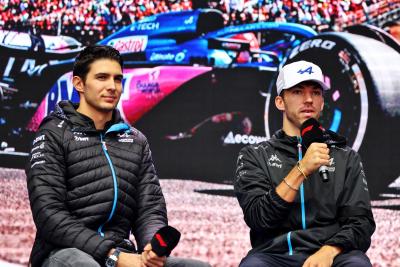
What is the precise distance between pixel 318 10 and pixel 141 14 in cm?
101

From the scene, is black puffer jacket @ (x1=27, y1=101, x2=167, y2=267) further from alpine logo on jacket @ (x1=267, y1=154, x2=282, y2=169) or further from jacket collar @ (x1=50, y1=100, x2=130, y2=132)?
alpine logo on jacket @ (x1=267, y1=154, x2=282, y2=169)

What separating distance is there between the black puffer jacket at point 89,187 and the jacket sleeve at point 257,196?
283 mm

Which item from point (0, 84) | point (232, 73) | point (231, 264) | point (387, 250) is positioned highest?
point (232, 73)

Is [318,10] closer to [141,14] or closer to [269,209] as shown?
[141,14]

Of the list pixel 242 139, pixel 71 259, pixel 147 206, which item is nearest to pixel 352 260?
Result: pixel 147 206

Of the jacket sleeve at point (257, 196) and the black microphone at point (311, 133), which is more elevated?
the black microphone at point (311, 133)

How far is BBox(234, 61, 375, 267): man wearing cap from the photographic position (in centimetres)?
201

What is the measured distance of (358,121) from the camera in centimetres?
308

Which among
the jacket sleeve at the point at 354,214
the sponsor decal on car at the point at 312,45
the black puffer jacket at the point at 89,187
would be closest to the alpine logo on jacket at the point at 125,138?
the black puffer jacket at the point at 89,187

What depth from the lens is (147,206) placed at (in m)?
2.21

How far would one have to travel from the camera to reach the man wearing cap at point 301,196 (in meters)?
2.01

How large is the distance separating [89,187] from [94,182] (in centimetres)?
2

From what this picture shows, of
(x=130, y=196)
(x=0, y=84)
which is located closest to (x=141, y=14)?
(x=0, y=84)

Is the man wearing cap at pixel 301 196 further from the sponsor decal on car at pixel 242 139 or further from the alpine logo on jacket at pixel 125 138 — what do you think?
the sponsor decal on car at pixel 242 139
